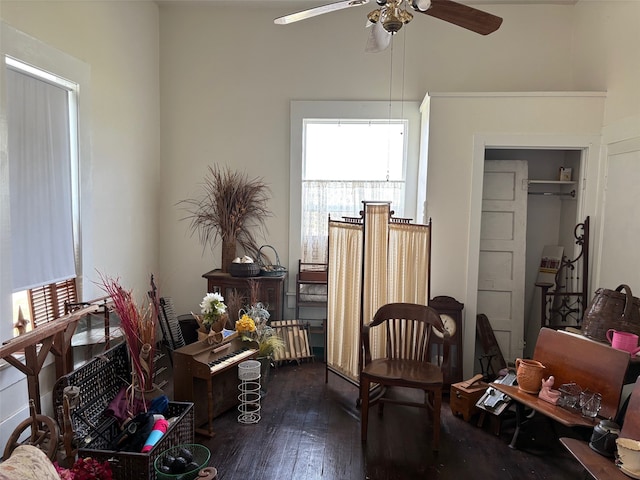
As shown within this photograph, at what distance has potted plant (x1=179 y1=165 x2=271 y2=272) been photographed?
4.34 m

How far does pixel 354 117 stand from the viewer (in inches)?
171

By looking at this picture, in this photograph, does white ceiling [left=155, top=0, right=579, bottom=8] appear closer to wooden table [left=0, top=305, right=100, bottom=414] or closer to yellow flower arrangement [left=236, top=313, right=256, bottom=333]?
yellow flower arrangement [left=236, top=313, right=256, bottom=333]

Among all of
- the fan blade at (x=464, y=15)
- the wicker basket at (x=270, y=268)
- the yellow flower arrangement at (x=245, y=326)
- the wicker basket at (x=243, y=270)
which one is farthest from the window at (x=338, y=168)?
the fan blade at (x=464, y=15)

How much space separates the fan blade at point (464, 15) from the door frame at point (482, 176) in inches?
58.4

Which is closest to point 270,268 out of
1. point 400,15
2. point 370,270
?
point 370,270

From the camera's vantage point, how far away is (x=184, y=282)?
15.2 ft

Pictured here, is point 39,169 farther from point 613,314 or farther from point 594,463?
point 613,314

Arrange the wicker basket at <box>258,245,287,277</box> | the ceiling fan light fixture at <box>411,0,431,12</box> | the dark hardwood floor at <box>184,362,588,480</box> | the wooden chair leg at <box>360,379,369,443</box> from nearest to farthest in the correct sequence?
the ceiling fan light fixture at <box>411,0,431,12</box>, the dark hardwood floor at <box>184,362,588,480</box>, the wooden chair leg at <box>360,379,369,443</box>, the wicker basket at <box>258,245,287,277</box>

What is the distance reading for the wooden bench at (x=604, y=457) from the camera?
1.98 meters

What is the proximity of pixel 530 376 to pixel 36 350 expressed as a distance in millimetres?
→ 3017

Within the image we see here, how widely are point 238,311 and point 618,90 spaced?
145 inches

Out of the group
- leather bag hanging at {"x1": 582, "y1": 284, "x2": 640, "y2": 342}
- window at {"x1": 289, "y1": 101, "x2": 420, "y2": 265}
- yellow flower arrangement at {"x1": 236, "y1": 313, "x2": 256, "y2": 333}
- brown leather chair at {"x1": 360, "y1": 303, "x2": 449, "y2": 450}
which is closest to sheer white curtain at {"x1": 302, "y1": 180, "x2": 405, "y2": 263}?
window at {"x1": 289, "y1": 101, "x2": 420, "y2": 265}

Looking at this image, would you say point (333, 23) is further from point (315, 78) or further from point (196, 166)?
point (196, 166)

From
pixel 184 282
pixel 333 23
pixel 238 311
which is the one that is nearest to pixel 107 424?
pixel 238 311
